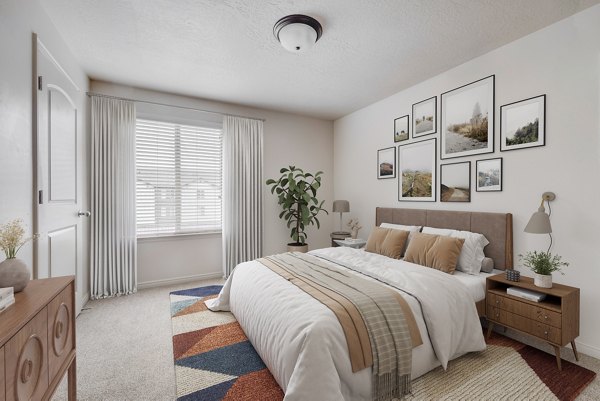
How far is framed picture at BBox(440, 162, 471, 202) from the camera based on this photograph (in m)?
2.95

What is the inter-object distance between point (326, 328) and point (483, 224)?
2184 millimetres

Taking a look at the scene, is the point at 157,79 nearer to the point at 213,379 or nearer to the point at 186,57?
the point at 186,57

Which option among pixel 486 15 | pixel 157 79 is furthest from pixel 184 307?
pixel 486 15

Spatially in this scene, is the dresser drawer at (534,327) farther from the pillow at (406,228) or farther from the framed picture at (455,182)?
the framed picture at (455,182)

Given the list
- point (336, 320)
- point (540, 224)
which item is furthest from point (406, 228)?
point (336, 320)

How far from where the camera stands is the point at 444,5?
2064 mm

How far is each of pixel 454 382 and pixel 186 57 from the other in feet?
12.1

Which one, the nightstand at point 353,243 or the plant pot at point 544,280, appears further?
the nightstand at point 353,243

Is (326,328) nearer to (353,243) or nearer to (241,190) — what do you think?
(353,243)

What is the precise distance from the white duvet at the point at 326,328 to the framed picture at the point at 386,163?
1.65 metres

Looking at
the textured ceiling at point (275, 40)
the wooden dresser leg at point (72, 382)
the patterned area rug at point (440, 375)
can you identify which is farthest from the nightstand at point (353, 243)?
the wooden dresser leg at point (72, 382)

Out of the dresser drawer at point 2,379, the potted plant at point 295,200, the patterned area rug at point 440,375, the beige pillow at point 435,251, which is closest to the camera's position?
the dresser drawer at point 2,379

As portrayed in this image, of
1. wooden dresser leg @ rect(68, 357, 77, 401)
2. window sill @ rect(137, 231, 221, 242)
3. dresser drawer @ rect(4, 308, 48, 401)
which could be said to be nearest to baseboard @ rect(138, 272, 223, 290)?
window sill @ rect(137, 231, 221, 242)

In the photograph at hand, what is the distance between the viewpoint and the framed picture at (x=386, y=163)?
3.84 m
